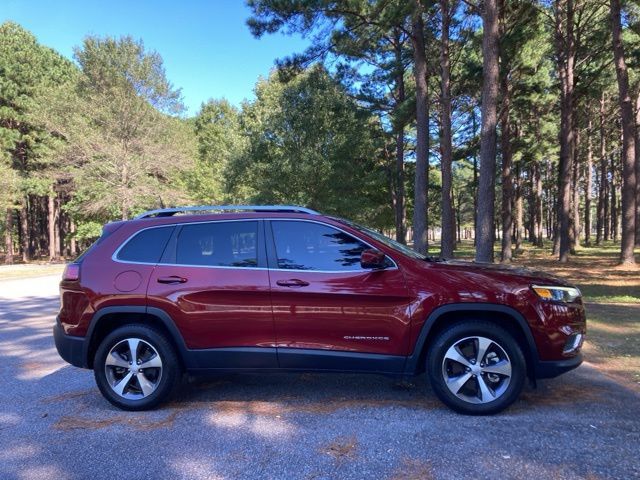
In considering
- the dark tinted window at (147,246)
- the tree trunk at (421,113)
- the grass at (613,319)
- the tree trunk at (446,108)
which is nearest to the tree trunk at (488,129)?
the grass at (613,319)

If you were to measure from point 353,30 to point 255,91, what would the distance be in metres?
11.7

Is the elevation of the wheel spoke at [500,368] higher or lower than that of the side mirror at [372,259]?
lower

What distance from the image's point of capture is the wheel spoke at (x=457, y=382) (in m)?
4.09

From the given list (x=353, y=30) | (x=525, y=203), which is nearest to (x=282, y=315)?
(x=353, y=30)

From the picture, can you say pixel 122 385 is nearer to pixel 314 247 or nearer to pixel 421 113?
pixel 314 247

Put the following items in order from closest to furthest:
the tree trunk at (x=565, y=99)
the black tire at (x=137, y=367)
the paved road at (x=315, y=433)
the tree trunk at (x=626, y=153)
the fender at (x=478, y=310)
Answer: the paved road at (x=315, y=433), the fender at (x=478, y=310), the black tire at (x=137, y=367), the tree trunk at (x=626, y=153), the tree trunk at (x=565, y=99)

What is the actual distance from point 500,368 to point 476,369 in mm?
201

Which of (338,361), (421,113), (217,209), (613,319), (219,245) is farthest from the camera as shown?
(421,113)

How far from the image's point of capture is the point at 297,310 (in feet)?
13.7

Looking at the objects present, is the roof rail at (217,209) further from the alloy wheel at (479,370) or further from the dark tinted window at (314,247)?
the alloy wheel at (479,370)

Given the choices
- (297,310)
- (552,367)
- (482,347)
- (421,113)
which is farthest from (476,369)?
(421,113)

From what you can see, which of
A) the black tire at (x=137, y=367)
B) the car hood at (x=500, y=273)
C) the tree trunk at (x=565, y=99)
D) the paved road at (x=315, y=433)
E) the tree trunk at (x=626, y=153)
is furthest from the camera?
the tree trunk at (x=565, y=99)

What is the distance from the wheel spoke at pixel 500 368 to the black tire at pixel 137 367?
A: 2813 millimetres

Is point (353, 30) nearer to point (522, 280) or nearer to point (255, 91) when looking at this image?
point (255, 91)
